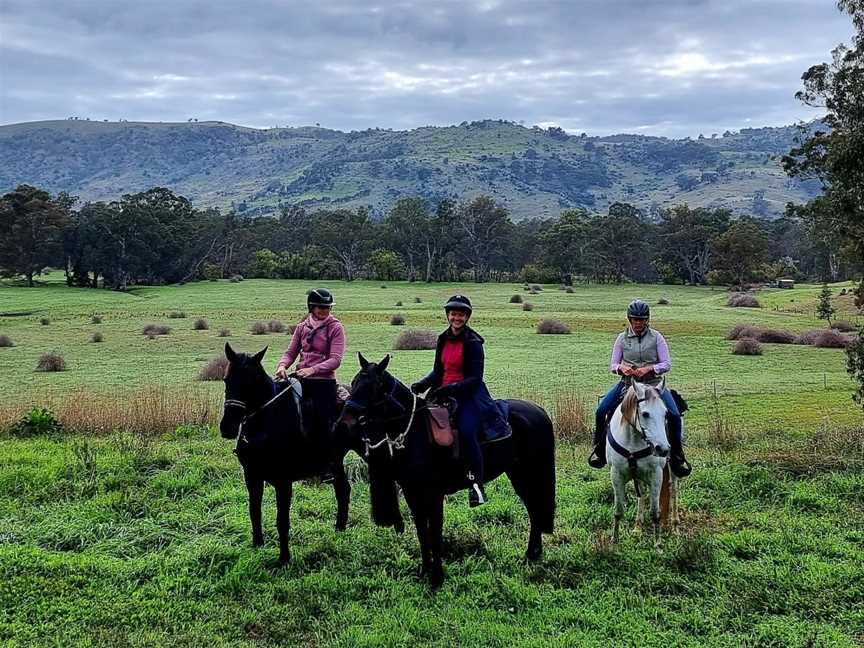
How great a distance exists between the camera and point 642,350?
27.7 feet

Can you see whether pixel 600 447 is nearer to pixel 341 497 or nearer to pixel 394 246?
pixel 341 497

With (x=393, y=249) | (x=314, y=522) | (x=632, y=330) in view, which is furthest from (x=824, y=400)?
(x=393, y=249)

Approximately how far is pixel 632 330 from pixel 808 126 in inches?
457

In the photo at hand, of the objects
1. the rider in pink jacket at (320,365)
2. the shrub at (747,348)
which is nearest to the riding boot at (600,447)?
the rider in pink jacket at (320,365)

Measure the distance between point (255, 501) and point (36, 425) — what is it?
331 inches

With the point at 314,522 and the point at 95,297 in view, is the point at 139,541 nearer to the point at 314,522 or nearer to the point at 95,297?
the point at 314,522

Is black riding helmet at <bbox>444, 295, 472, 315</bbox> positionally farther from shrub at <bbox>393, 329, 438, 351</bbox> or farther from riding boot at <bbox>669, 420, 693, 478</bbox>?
shrub at <bbox>393, 329, 438, 351</bbox>

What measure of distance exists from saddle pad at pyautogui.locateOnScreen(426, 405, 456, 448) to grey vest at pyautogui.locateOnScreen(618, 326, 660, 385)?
2.70 metres

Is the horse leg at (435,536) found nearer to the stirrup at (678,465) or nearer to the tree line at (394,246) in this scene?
the stirrup at (678,465)

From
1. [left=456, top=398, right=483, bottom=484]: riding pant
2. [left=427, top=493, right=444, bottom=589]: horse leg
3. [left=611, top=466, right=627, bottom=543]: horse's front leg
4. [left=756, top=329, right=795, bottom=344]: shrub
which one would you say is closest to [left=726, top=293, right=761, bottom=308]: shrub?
[left=756, top=329, right=795, bottom=344]: shrub

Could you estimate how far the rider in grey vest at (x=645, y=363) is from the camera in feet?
27.1

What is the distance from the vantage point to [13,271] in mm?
75375

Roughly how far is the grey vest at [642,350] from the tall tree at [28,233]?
78573 millimetres

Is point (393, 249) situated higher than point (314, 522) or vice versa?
point (393, 249)
